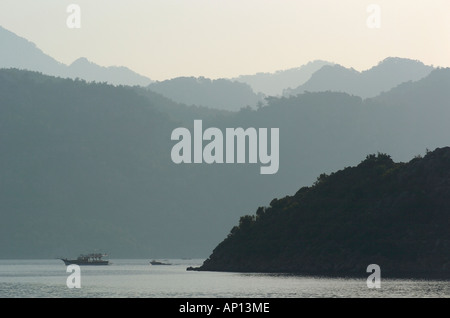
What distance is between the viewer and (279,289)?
620 feet

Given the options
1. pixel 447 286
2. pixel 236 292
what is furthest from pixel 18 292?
pixel 447 286
